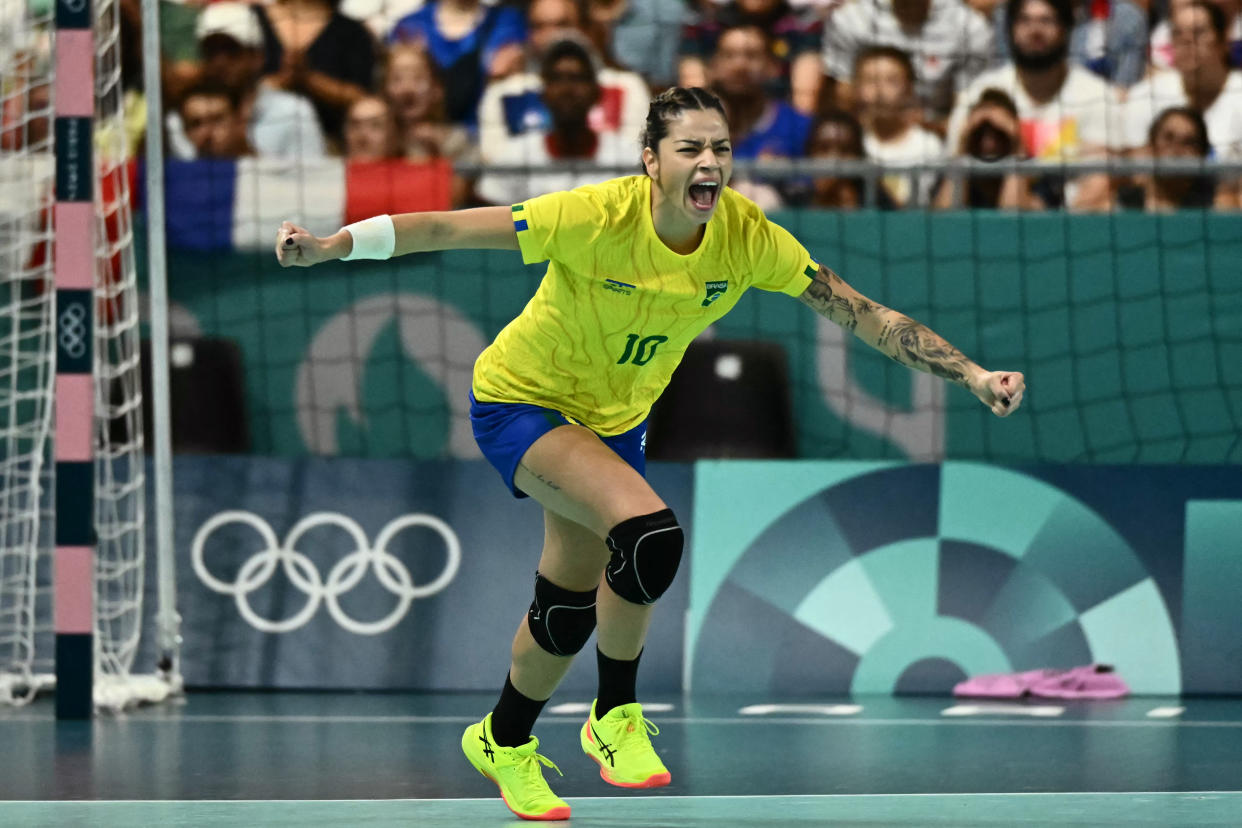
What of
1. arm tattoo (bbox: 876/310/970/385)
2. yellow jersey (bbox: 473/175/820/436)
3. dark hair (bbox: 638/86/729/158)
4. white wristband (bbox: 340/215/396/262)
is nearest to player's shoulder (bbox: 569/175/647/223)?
yellow jersey (bbox: 473/175/820/436)

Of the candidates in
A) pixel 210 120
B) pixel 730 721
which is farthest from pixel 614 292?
pixel 210 120

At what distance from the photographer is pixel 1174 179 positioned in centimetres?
838

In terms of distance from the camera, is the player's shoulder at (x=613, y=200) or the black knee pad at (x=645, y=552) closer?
the black knee pad at (x=645, y=552)

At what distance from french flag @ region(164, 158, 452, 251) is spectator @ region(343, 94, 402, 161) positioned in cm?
42

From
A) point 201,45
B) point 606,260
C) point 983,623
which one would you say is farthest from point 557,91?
point 606,260

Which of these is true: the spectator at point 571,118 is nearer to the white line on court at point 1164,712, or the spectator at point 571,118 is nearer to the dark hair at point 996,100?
the dark hair at point 996,100

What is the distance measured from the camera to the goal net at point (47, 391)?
24.1 ft

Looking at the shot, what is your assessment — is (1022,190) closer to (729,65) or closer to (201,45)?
(729,65)

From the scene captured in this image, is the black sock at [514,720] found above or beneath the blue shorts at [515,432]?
beneath

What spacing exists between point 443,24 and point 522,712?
16.7ft

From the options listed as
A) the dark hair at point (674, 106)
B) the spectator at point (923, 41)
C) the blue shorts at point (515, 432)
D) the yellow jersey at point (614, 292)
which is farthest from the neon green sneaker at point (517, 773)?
the spectator at point (923, 41)

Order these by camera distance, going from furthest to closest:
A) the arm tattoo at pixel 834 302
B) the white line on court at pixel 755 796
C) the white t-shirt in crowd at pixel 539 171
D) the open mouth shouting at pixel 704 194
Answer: the white t-shirt in crowd at pixel 539 171 → the white line on court at pixel 755 796 → the arm tattoo at pixel 834 302 → the open mouth shouting at pixel 704 194

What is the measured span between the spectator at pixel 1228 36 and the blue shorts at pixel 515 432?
511 centimetres

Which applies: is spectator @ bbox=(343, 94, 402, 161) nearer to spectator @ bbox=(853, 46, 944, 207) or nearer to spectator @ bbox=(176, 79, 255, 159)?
spectator @ bbox=(176, 79, 255, 159)
